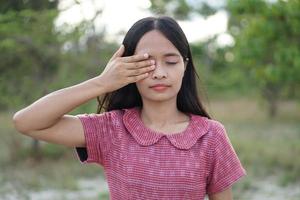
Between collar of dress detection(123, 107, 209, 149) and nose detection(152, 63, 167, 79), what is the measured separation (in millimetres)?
181

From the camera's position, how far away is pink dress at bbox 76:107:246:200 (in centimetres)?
164

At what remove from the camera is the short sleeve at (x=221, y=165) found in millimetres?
1710

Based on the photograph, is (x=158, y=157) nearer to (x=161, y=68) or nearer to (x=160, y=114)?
(x=160, y=114)

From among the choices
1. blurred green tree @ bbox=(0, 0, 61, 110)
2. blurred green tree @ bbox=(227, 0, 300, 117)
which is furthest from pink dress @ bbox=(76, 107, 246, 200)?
blurred green tree @ bbox=(227, 0, 300, 117)

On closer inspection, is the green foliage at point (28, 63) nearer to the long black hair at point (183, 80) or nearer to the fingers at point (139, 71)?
the long black hair at point (183, 80)

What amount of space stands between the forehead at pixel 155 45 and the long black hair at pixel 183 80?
0.5 inches

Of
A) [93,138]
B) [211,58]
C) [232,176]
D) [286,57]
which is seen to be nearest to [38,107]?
[93,138]

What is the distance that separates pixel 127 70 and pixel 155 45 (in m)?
0.13

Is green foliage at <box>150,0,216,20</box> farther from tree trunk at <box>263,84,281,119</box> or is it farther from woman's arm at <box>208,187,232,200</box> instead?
woman's arm at <box>208,187,232,200</box>

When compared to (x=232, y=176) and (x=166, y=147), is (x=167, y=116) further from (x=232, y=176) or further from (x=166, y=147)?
(x=232, y=176)

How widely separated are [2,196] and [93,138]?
4.70 metres

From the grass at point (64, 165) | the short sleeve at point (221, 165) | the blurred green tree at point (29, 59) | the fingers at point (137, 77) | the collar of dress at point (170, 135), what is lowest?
the short sleeve at point (221, 165)

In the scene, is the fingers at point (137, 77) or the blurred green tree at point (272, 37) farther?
the blurred green tree at point (272, 37)

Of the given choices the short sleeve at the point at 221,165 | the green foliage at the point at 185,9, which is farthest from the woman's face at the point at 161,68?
the green foliage at the point at 185,9
